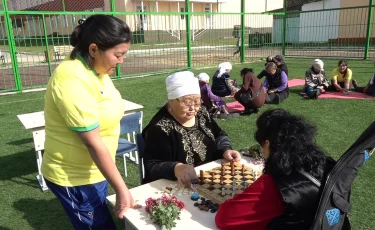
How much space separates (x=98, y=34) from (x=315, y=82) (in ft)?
25.5

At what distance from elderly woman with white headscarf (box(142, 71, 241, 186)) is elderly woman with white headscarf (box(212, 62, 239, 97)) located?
17.9 ft

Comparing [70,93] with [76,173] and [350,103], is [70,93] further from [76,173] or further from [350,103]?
[350,103]

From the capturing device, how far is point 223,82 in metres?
7.77

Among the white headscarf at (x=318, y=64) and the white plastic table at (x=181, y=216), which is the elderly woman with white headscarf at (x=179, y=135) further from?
the white headscarf at (x=318, y=64)

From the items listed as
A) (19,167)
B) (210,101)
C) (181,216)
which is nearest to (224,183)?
(181,216)

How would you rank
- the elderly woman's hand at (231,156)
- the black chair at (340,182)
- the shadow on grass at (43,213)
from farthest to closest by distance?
the shadow on grass at (43,213) < the elderly woman's hand at (231,156) < the black chair at (340,182)

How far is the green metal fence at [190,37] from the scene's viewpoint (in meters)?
11.0

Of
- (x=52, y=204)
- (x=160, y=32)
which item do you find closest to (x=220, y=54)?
(x=160, y=32)

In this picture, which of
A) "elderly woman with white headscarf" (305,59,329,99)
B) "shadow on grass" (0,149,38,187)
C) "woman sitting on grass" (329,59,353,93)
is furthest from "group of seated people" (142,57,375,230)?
"woman sitting on grass" (329,59,353,93)

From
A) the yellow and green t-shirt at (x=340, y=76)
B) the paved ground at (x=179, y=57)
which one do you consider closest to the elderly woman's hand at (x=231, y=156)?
the yellow and green t-shirt at (x=340, y=76)

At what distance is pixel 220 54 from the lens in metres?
17.2

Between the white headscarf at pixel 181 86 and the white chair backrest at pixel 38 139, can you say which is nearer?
the white headscarf at pixel 181 86

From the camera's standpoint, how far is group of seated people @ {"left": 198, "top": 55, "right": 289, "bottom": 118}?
6746 mm

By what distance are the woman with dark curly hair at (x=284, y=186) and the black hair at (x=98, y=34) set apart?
809 mm
